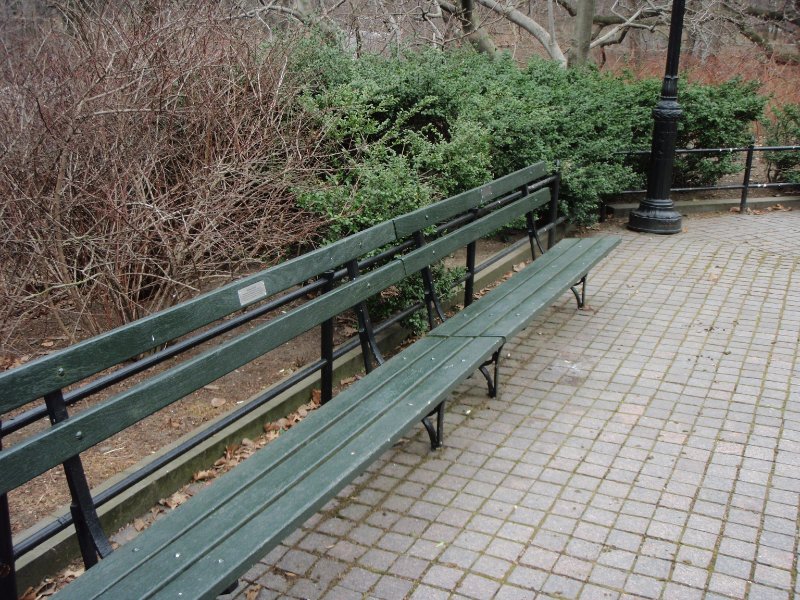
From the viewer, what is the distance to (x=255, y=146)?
6109 millimetres

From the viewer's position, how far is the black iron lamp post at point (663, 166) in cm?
857

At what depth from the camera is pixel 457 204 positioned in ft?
17.3

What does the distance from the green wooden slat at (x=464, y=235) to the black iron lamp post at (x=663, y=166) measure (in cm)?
280

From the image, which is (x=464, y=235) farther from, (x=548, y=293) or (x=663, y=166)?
(x=663, y=166)

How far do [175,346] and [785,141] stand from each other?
10.0 metres

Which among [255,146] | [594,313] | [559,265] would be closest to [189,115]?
[255,146]

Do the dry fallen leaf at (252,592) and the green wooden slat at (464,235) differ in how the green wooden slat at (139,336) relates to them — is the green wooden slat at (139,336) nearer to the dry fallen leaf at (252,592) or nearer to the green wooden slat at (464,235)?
the green wooden slat at (464,235)

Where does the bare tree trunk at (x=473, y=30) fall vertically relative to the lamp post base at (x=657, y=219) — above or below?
above

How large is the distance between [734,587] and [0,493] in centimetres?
274

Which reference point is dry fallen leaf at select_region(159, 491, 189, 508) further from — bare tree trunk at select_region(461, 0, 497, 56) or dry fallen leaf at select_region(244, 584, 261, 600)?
bare tree trunk at select_region(461, 0, 497, 56)

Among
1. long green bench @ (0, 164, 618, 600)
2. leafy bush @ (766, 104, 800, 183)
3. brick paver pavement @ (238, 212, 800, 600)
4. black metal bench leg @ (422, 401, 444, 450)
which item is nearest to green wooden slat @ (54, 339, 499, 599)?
long green bench @ (0, 164, 618, 600)

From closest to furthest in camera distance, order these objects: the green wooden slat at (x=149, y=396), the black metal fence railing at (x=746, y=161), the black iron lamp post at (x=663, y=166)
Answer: the green wooden slat at (x=149, y=396)
the black iron lamp post at (x=663, y=166)
the black metal fence railing at (x=746, y=161)

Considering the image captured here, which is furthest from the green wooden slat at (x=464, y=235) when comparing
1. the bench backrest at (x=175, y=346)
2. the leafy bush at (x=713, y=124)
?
the leafy bush at (x=713, y=124)

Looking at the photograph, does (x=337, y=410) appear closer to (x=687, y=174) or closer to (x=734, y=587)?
(x=734, y=587)
